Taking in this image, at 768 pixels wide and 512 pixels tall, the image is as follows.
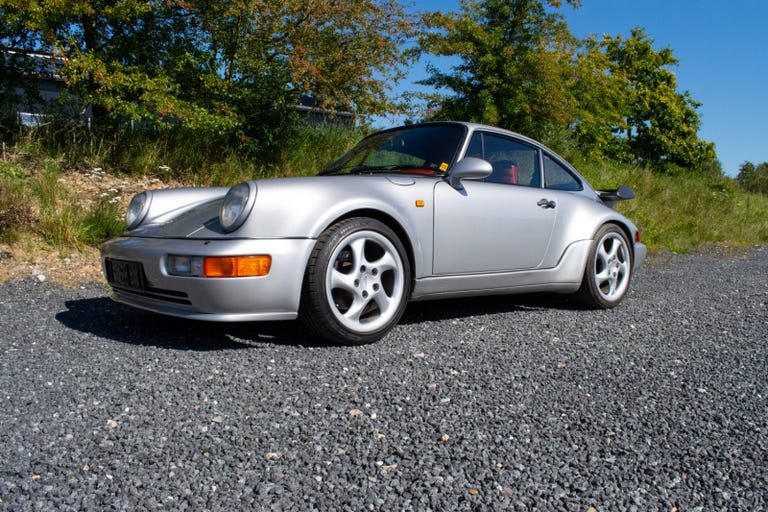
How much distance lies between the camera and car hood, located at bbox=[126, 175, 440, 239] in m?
2.99

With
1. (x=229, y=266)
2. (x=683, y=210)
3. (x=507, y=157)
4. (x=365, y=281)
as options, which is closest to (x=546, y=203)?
(x=507, y=157)

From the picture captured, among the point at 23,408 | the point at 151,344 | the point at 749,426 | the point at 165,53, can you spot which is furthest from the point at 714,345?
the point at 165,53

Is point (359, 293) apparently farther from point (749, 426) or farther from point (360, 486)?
point (749, 426)

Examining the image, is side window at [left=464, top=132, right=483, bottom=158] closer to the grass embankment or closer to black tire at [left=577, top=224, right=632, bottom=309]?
black tire at [left=577, top=224, right=632, bottom=309]

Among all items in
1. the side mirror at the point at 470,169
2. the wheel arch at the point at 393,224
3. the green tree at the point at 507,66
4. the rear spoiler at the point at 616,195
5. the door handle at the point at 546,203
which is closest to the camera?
the wheel arch at the point at 393,224

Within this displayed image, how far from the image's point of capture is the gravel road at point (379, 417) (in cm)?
172

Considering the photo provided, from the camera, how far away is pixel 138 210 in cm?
378

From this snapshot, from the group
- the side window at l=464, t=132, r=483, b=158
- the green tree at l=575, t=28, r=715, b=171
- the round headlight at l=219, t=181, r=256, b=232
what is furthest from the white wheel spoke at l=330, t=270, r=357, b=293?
the green tree at l=575, t=28, r=715, b=171

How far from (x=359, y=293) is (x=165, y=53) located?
5713 mm

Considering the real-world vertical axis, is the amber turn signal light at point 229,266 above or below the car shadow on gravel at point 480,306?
above

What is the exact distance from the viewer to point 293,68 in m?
7.69

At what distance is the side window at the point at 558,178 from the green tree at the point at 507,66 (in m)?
7.06

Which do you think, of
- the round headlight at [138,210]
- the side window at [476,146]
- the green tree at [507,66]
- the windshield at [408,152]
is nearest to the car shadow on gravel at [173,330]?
the round headlight at [138,210]

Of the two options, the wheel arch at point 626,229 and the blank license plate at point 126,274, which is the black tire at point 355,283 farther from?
the wheel arch at point 626,229
